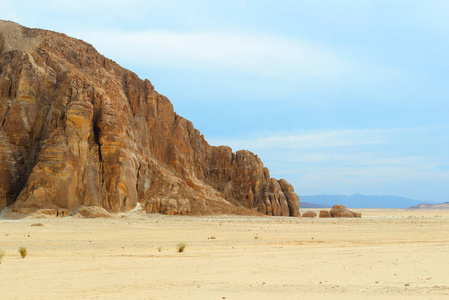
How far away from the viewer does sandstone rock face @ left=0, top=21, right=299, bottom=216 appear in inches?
1652

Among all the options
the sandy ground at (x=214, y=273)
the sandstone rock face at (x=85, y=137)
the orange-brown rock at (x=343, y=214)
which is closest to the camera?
the sandy ground at (x=214, y=273)

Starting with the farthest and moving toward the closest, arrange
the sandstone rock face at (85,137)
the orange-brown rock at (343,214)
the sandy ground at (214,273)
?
the orange-brown rock at (343,214)
the sandstone rock face at (85,137)
the sandy ground at (214,273)

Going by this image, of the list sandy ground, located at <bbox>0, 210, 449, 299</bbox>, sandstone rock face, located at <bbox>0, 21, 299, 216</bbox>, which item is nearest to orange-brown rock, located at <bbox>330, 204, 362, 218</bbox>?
sandstone rock face, located at <bbox>0, 21, 299, 216</bbox>

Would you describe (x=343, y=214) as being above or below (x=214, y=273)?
above

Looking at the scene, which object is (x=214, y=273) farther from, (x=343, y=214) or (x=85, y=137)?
(x=343, y=214)

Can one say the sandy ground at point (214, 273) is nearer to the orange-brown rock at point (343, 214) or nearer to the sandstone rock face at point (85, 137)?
the sandstone rock face at point (85, 137)

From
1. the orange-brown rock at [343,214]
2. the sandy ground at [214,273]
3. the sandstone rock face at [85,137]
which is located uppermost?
the sandstone rock face at [85,137]

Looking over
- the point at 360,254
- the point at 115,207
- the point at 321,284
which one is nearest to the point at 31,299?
the point at 321,284

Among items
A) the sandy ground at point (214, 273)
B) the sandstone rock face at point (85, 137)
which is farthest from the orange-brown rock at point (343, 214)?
the sandy ground at point (214, 273)

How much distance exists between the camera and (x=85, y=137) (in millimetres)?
44375

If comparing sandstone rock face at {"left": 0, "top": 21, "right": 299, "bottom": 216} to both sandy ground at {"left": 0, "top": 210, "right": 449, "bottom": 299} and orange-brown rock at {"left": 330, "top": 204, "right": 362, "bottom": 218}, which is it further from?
sandy ground at {"left": 0, "top": 210, "right": 449, "bottom": 299}

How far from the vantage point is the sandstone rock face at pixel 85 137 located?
42.0m

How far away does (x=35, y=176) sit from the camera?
132 ft

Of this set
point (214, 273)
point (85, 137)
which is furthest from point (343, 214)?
point (214, 273)
